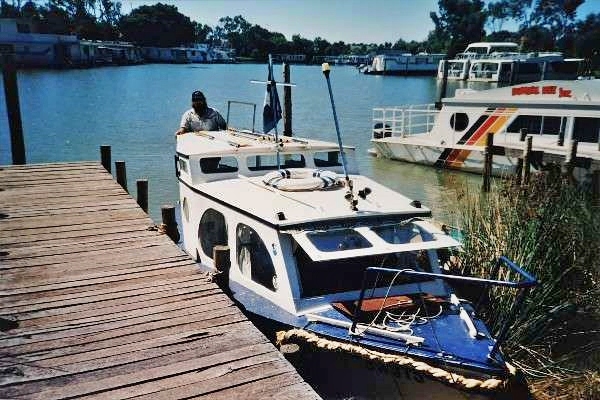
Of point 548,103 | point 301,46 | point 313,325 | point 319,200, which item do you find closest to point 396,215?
point 319,200

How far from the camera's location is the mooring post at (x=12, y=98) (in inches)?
531

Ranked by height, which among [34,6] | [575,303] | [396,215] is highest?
[34,6]

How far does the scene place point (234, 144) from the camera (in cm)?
993

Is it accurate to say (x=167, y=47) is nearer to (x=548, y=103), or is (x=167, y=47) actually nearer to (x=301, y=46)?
(x=301, y=46)

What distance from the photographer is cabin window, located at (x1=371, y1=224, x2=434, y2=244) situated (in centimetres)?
721

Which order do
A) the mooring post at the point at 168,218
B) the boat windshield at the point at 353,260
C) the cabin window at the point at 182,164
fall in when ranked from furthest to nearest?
the cabin window at the point at 182,164 → the mooring post at the point at 168,218 → the boat windshield at the point at 353,260

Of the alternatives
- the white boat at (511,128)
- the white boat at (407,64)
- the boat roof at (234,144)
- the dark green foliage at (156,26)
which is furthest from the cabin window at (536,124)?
the dark green foliage at (156,26)

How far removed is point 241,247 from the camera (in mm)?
8070

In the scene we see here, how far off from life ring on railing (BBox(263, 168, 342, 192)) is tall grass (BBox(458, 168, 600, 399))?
2.47 metres

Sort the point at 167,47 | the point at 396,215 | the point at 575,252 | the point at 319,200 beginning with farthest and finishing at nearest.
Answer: the point at 167,47 < the point at 575,252 < the point at 319,200 < the point at 396,215

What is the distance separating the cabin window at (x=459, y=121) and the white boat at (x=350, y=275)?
45.5ft

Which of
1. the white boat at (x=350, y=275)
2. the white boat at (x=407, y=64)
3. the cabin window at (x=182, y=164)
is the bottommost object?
the white boat at (x=350, y=275)

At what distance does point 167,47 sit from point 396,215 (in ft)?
A: 531

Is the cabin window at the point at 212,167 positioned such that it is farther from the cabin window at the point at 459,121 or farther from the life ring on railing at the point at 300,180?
the cabin window at the point at 459,121
